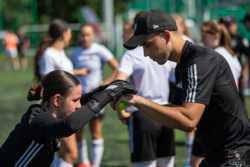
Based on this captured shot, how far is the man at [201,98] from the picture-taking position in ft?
6.81

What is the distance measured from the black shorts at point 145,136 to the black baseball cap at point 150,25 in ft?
4.79

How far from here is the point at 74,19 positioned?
4250 cm

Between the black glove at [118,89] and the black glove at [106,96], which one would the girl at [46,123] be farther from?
the black glove at [118,89]

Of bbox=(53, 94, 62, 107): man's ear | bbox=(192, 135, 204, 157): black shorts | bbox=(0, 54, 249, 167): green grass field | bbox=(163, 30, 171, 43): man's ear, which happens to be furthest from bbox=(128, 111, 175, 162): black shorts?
bbox=(0, 54, 249, 167): green grass field

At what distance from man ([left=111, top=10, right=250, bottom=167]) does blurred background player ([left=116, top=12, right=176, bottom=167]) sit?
1.18 m

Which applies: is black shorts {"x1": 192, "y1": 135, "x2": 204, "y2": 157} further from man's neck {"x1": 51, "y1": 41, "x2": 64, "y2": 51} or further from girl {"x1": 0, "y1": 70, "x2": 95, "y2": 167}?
man's neck {"x1": 51, "y1": 41, "x2": 64, "y2": 51}

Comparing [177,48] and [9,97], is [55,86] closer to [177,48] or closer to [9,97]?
[177,48]

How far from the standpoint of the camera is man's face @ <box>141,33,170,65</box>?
2.22 m

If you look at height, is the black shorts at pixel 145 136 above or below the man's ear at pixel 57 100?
below

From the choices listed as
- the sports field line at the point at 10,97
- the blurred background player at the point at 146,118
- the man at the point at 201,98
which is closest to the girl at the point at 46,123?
the man at the point at 201,98

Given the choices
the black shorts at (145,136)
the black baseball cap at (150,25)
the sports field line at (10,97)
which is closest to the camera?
the black baseball cap at (150,25)

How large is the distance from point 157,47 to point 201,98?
475 millimetres

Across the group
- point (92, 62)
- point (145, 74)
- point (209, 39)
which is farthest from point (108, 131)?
point (145, 74)

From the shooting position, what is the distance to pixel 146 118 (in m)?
3.51
